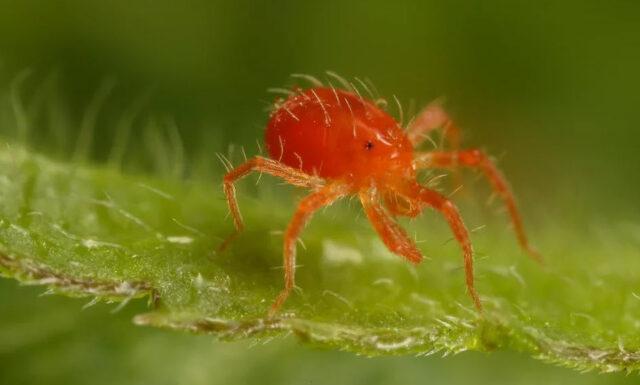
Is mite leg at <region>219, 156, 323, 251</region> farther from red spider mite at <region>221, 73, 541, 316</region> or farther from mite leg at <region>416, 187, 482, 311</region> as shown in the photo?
mite leg at <region>416, 187, 482, 311</region>

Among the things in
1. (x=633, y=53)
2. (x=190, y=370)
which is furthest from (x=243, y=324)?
(x=633, y=53)

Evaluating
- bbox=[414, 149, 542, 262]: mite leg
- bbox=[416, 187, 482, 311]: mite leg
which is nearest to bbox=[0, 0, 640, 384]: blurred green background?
bbox=[414, 149, 542, 262]: mite leg

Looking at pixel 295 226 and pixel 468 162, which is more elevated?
pixel 468 162

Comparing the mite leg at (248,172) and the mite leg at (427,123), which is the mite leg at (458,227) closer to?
the mite leg at (248,172)

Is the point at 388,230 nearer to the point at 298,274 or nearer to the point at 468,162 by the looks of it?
the point at 298,274

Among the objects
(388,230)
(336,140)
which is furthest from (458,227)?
(336,140)

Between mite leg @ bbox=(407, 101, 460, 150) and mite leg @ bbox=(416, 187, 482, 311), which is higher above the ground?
mite leg @ bbox=(407, 101, 460, 150)

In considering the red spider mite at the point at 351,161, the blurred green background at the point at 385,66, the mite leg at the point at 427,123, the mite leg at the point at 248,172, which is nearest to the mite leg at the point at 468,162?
the red spider mite at the point at 351,161
